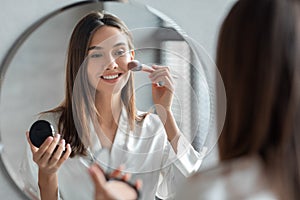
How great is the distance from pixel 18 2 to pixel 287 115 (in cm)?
91

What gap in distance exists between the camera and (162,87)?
159cm

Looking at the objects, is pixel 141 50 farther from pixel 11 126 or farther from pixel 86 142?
pixel 11 126

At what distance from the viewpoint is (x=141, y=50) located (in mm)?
1557

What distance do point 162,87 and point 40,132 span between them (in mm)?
357

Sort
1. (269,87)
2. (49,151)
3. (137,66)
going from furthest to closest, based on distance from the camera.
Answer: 1. (137,66)
2. (49,151)
3. (269,87)

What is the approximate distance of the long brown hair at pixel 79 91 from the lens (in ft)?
4.87

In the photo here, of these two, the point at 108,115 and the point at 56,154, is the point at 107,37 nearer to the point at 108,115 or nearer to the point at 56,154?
the point at 108,115

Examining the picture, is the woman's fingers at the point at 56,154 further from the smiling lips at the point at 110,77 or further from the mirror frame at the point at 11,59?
the smiling lips at the point at 110,77

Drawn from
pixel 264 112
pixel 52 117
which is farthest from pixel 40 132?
pixel 264 112

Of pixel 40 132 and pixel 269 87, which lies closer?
pixel 269 87

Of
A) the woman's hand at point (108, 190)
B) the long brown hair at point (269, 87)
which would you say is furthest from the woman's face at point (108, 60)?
the long brown hair at point (269, 87)

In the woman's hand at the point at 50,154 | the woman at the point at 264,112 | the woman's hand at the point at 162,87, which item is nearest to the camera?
the woman at the point at 264,112

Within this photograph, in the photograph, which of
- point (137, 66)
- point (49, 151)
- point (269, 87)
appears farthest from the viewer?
point (137, 66)

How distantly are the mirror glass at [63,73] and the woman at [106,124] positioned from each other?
2 centimetres
